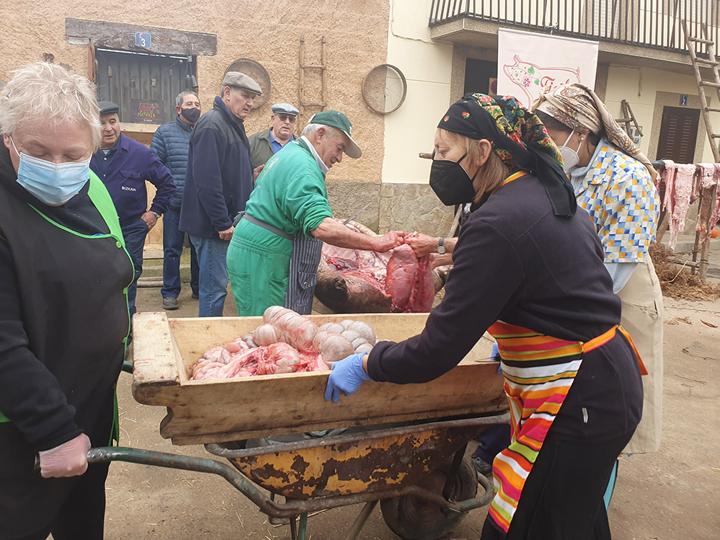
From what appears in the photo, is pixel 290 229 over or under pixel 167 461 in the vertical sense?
over

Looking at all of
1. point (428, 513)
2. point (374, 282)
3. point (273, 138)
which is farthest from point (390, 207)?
point (428, 513)

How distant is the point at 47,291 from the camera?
173cm

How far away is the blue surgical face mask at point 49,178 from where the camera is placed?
1.68 metres

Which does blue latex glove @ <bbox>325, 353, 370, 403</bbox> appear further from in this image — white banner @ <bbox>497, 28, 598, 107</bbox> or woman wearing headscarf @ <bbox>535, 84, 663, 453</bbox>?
white banner @ <bbox>497, 28, 598, 107</bbox>

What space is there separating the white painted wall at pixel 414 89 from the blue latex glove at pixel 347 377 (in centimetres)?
840

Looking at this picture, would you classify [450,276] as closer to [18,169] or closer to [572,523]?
[572,523]

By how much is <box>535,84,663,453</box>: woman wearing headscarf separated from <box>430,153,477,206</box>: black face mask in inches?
46.3

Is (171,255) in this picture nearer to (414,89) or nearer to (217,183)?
(217,183)

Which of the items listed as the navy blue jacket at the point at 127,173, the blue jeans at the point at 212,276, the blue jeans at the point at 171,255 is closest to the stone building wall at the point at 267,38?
the blue jeans at the point at 171,255

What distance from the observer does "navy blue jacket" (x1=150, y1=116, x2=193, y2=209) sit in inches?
245

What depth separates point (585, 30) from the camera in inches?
431

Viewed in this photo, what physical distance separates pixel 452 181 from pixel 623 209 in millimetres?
1264

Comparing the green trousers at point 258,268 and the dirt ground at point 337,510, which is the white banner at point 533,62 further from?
the green trousers at point 258,268

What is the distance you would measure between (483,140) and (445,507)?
5.24 feet
